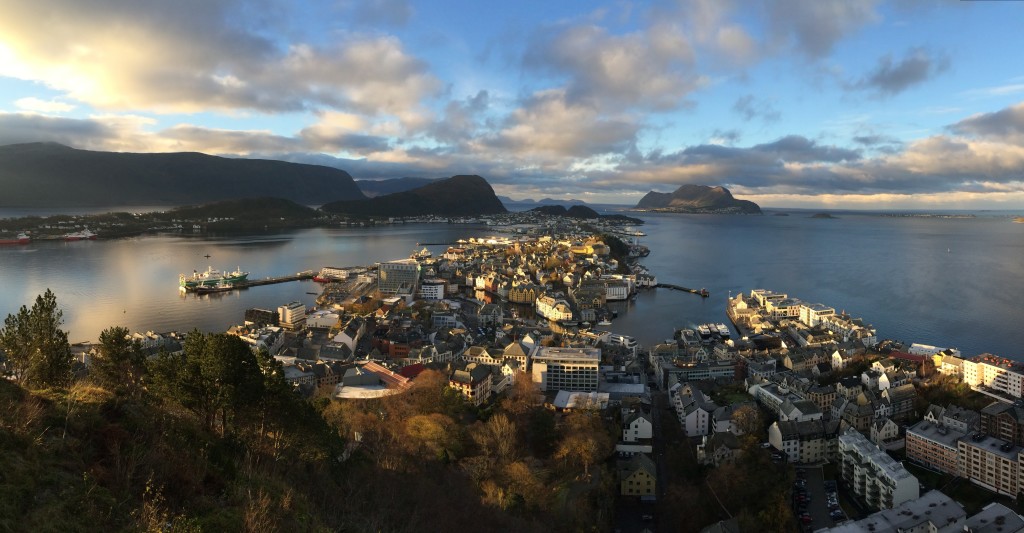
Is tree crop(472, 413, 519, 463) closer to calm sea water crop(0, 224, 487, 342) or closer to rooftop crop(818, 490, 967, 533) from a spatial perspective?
rooftop crop(818, 490, 967, 533)

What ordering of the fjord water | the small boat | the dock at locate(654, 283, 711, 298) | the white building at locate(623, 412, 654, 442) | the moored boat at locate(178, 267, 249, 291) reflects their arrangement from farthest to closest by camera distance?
the dock at locate(654, 283, 711, 298) < the moored boat at locate(178, 267, 249, 291) < the small boat < the fjord water < the white building at locate(623, 412, 654, 442)

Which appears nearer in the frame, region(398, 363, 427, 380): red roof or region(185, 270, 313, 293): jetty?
region(398, 363, 427, 380): red roof

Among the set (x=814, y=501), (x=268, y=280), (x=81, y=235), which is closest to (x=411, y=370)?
(x=814, y=501)

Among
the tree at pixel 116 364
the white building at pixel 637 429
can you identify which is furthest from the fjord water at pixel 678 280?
the tree at pixel 116 364

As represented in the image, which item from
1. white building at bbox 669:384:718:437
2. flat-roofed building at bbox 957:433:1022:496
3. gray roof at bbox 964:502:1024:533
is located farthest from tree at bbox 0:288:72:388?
flat-roofed building at bbox 957:433:1022:496

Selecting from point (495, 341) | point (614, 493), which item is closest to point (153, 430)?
point (614, 493)

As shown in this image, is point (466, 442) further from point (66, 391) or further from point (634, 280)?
point (634, 280)

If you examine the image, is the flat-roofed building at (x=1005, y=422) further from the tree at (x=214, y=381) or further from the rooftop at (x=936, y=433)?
the tree at (x=214, y=381)
